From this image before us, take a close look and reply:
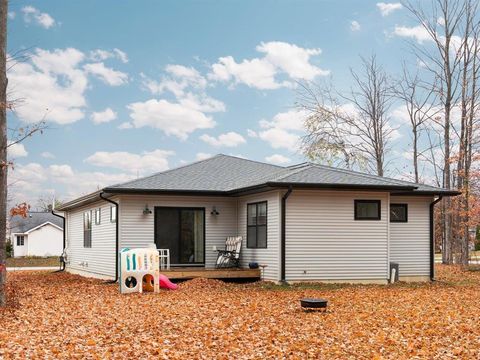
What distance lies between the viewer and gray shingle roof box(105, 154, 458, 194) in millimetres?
16344

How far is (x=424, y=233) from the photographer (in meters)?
18.8

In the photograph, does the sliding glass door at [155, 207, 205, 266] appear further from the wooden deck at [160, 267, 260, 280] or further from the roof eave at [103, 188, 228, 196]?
the wooden deck at [160, 267, 260, 280]

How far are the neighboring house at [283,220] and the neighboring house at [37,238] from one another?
33091 millimetres

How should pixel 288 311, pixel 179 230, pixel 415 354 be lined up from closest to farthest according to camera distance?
pixel 415 354, pixel 288 311, pixel 179 230

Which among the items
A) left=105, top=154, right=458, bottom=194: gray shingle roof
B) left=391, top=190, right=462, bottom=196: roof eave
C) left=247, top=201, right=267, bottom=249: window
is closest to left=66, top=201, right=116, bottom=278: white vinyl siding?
left=105, top=154, right=458, bottom=194: gray shingle roof

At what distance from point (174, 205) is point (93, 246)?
440 centimetres

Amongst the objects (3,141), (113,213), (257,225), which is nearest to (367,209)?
(257,225)

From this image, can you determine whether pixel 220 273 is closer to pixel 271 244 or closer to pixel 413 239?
pixel 271 244

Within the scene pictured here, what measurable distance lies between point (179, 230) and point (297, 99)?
17.0 metres

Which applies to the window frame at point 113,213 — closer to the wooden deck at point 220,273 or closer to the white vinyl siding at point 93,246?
the white vinyl siding at point 93,246

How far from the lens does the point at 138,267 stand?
14.8 m

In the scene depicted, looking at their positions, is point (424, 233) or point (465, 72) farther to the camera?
point (465, 72)

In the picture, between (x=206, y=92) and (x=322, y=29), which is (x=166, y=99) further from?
(x=322, y=29)

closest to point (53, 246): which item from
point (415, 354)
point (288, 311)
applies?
point (288, 311)
